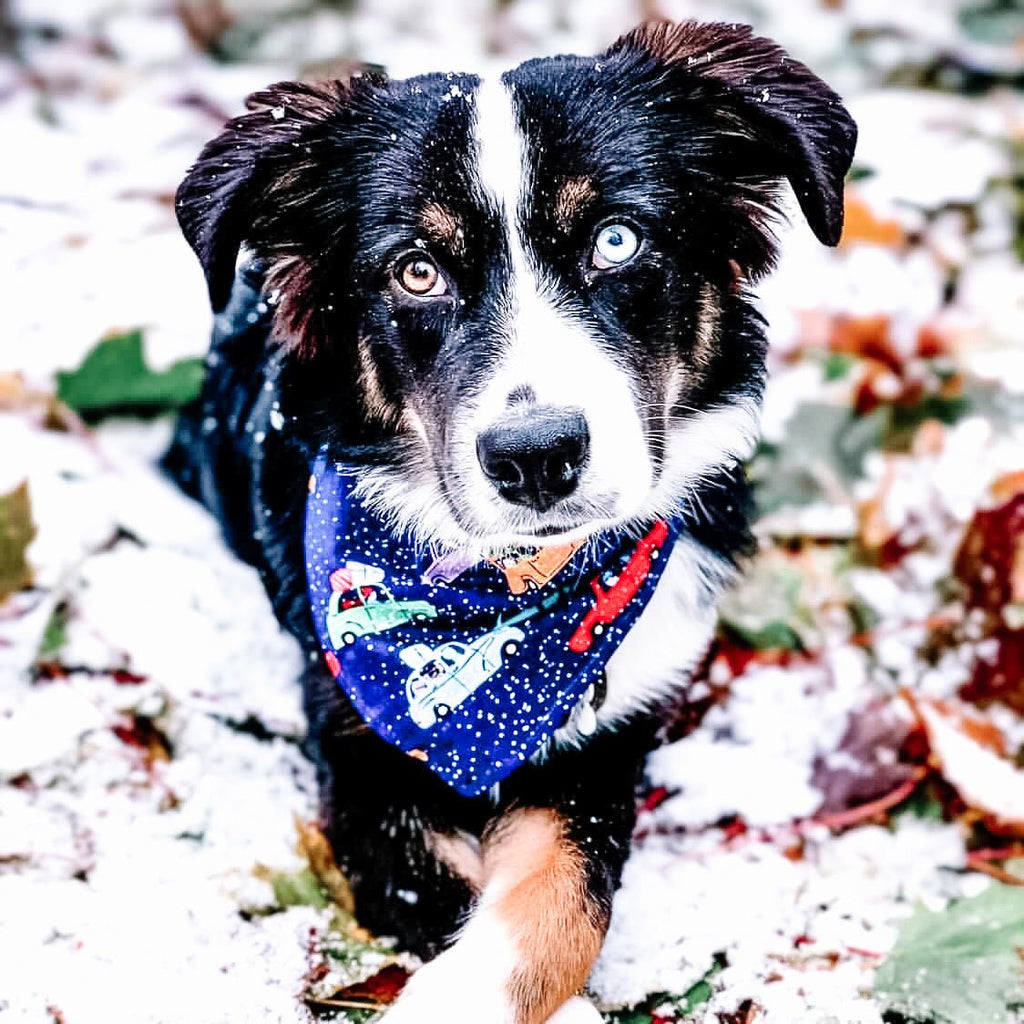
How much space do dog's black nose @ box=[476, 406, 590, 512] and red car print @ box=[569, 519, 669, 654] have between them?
0.40m

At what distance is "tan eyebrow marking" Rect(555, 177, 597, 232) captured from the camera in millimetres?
2408

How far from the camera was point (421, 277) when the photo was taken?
2.54 meters

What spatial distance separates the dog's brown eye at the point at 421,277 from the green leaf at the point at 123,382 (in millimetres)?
1631

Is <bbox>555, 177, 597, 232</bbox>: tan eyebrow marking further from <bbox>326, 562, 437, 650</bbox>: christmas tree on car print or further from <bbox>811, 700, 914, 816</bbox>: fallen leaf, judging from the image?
<bbox>811, 700, 914, 816</bbox>: fallen leaf

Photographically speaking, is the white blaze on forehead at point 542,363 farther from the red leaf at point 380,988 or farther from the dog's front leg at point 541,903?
the red leaf at point 380,988

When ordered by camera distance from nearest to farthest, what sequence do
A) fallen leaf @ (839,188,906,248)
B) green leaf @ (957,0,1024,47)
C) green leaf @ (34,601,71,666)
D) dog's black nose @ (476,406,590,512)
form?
dog's black nose @ (476,406,590,512) < green leaf @ (34,601,71,666) < fallen leaf @ (839,188,906,248) < green leaf @ (957,0,1024,47)

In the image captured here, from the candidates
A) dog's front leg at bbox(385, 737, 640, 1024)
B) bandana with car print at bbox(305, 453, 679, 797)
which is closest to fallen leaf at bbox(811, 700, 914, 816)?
dog's front leg at bbox(385, 737, 640, 1024)

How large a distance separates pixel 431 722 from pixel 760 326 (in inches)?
46.0

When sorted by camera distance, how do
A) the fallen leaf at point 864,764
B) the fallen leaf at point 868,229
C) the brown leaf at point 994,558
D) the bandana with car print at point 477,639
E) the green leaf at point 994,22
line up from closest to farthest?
1. the bandana with car print at point 477,639
2. the fallen leaf at point 864,764
3. the brown leaf at point 994,558
4. the fallen leaf at point 868,229
5. the green leaf at point 994,22

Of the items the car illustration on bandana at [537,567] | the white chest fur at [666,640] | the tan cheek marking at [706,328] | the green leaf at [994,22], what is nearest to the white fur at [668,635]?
the white chest fur at [666,640]

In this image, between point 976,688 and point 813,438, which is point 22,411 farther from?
point 976,688

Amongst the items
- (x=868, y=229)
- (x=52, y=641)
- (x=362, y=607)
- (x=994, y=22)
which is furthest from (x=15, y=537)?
(x=994, y=22)

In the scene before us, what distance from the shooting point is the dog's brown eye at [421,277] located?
8.29ft

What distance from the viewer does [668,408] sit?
8.87 ft
